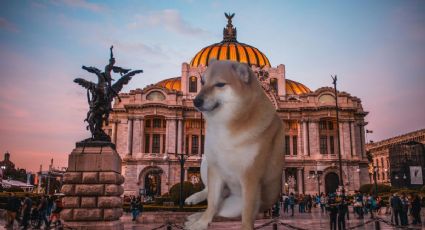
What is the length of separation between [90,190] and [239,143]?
34.1 feet

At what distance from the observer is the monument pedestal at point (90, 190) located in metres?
12.5

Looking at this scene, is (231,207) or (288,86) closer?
(231,207)

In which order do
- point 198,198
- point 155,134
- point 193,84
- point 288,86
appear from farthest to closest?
point 288,86, point 193,84, point 155,134, point 198,198

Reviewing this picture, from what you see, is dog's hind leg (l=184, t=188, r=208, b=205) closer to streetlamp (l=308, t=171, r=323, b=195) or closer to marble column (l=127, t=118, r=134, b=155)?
streetlamp (l=308, t=171, r=323, b=195)

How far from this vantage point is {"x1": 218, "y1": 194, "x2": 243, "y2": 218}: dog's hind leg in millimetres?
3756

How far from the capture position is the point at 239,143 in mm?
3523

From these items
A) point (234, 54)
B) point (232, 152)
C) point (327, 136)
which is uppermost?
point (234, 54)

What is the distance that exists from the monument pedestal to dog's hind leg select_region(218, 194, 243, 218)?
9.63 m

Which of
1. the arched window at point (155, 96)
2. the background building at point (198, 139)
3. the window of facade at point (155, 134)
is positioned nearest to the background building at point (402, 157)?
the background building at point (198, 139)

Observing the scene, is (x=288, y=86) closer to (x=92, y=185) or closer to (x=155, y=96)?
(x=155, y=96)

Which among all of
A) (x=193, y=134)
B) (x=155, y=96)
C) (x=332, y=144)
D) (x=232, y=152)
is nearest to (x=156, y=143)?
(x=193, y=134)

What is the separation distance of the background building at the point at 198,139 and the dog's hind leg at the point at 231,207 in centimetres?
4420

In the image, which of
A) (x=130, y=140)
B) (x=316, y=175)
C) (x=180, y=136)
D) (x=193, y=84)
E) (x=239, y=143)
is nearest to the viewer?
(x=239, y=143)

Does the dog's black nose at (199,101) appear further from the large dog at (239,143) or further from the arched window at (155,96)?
the arched window at (155,96)
